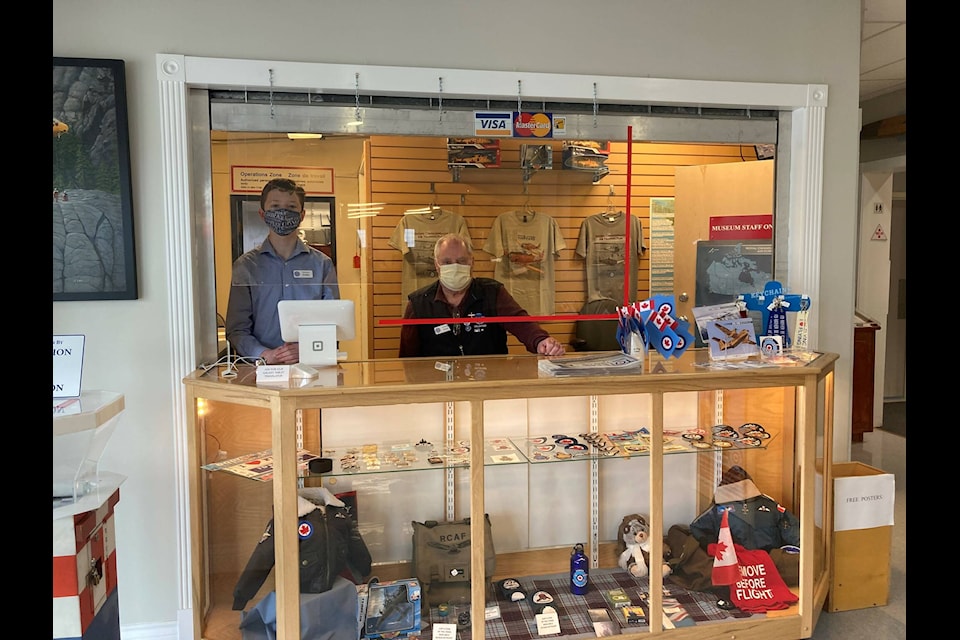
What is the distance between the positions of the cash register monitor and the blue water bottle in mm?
1381

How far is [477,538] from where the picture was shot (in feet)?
7.88

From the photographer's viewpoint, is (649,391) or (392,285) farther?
(392,285)

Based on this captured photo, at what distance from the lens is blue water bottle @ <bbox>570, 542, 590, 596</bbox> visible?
9.06 feet

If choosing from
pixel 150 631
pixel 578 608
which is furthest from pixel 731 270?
pixel 150 631

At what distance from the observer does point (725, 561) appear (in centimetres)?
270

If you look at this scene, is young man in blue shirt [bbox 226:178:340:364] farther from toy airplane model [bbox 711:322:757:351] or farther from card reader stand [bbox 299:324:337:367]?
toy airplane model [bbox 711:322:757:351]

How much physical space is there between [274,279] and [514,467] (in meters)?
1.36

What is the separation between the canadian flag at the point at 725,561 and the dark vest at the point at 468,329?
126 cm

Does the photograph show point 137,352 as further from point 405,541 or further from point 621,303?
point 621,303

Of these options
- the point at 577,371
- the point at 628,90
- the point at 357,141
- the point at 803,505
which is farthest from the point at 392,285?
the point at 803,505

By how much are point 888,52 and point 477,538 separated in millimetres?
4315

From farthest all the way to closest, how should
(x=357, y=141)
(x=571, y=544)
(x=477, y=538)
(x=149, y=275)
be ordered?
(x=571, y=544), (x=357, y=141), (x=149, y=275), (x=477, y=538)

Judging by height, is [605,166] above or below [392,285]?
above

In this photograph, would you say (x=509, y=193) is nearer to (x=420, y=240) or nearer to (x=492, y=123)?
(x=492, y=123)
